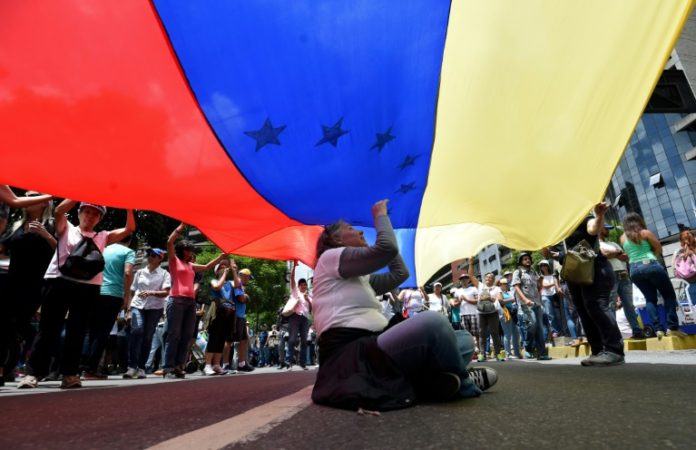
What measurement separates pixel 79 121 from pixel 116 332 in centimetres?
556

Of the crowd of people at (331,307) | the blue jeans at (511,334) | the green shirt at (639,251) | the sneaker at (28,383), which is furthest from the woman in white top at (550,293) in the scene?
the sneaker at (28,383)

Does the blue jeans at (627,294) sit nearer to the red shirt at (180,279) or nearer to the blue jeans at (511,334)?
the blue jeans at (511,334)

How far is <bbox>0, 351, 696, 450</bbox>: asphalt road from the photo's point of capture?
4.78 ft

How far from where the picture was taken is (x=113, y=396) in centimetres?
332

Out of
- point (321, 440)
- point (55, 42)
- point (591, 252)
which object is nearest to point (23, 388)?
point (55, 42)

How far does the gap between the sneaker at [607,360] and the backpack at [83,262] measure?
4.65 meters

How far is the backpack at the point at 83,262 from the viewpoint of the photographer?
3.95 meters

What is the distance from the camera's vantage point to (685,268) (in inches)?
243

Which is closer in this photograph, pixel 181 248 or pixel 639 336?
pixel 181 248

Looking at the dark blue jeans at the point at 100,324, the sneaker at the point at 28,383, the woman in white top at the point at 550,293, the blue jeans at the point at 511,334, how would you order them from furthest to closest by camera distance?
1. the woman in white top at the point at 550,293
2. the blue jeans at the point at 511,334
3. the dark blue jeans at the point at 100,324
4. the sneaker at the point at 28,383

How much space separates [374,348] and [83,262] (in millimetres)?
3065

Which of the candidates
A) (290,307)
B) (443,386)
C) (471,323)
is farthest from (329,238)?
(471,323)

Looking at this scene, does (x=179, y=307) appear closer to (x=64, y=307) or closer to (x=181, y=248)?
(x=181, y=248)

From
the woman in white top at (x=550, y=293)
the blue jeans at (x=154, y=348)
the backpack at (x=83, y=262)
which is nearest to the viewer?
the backpack at (x=83, y=262)
